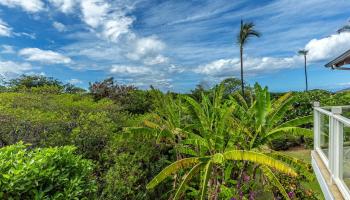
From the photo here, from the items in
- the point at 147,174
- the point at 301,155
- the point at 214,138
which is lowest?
the point at 301,155

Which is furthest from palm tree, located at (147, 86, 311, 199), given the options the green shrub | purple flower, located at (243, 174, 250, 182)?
the green shrub

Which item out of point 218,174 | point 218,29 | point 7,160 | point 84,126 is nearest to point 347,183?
point 218,174

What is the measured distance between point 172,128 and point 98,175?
2156 millimetres

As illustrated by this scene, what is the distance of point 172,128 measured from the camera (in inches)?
357

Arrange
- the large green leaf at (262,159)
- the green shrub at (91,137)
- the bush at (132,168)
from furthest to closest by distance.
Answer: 1. the green shrub at (91,137)
2. the bush at (132,168)
3. the large green leaf at (262,159)

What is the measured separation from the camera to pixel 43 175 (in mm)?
4988

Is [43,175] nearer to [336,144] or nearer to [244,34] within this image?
[336,144]

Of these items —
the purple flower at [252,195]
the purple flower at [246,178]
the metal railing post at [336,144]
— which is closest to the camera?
the metal railing post at [336,144]

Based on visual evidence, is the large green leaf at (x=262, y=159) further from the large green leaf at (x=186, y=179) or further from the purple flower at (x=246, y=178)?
the purple flower at (x=246, y=178)

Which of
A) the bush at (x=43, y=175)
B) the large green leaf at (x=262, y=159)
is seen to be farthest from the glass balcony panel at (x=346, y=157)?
the bush at (x=43, y=175)

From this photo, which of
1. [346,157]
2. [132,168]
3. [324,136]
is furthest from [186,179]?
[324,136]

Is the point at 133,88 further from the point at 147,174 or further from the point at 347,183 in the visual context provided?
the point at 347,183

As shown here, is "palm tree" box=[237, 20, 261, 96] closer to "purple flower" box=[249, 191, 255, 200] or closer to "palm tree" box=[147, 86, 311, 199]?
"palm tree" box=[147, 86, 311, 199]

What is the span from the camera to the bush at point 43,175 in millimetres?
4738
